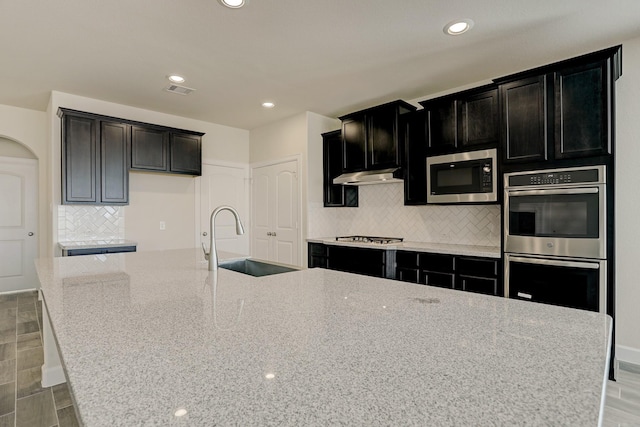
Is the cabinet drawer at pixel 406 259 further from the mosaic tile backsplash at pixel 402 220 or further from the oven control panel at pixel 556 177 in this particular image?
the oven control panel at pixel 556 177

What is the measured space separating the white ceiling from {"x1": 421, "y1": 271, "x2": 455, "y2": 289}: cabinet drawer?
1903 millimetres

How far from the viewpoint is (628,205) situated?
273 cm

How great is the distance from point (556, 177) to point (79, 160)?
15.0 ft

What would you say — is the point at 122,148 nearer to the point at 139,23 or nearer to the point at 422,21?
the point at 139,23

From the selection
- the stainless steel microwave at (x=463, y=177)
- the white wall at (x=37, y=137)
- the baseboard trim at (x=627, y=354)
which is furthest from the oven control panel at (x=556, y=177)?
the white wall at (x=37, y=137)

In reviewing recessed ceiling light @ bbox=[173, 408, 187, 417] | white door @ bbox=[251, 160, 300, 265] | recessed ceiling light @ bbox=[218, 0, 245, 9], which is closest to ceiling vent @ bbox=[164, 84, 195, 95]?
white door @ bbox=[251, 160, 300, 265]

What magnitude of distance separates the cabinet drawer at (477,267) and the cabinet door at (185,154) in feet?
11.4

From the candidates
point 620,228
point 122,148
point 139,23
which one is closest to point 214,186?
point 122,148

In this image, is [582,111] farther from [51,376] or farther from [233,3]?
[51,376]

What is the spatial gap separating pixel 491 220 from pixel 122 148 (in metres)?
Result: 4.14

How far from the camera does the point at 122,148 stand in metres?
4.10

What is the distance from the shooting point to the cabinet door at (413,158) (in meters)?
3.67

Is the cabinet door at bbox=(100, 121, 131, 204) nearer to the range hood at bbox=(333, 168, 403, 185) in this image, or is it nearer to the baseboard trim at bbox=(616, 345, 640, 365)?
the range hood at bbox=(333, 168, 403, 185)

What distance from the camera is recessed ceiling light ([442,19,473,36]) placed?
8.00 ft
